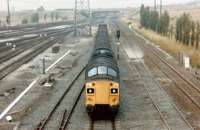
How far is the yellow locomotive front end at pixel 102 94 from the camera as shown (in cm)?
1889

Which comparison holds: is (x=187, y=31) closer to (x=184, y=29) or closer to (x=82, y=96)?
(x=184, y=29)

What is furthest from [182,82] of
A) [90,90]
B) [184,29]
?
[184,29]

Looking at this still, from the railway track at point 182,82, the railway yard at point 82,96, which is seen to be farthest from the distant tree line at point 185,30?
the railway track at point 182,82

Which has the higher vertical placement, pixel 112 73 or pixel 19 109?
pixel 112 73

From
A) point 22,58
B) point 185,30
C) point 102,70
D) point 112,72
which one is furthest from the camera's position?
point 185,30

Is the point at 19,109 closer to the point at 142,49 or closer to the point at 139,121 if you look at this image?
the point at 139,121

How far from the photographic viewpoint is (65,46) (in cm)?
5644

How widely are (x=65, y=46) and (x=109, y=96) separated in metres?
38.0

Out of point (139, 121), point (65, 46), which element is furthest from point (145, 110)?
point (65, 46)

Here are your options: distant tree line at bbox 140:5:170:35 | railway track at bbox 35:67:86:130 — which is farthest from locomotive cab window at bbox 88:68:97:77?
distant tree line at bbox 140:5:170:35

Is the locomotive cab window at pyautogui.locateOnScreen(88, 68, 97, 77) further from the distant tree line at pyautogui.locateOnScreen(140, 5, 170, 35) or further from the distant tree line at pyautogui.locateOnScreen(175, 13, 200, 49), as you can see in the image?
the distant tree line at pyautogui.locateOnScreen(140, 5, 170, 35)

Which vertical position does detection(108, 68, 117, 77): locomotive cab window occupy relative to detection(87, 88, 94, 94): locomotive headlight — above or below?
above

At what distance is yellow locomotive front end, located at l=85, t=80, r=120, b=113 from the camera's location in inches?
744

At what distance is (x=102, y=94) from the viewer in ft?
62.0
